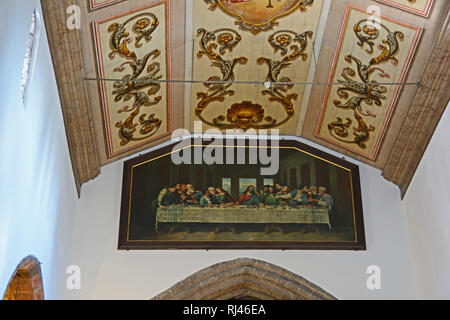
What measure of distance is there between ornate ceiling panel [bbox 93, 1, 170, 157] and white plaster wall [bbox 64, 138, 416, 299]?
921 millimetres

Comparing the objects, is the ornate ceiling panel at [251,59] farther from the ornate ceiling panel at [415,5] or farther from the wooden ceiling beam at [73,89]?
the wooden ceiling beam at [73,89]

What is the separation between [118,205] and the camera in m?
10.1

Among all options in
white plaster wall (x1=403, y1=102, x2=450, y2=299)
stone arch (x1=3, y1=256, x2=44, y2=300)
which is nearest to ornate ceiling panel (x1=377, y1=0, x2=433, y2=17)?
→ white plaster wall (x1=403, y1=102, x2=450, y2=299)

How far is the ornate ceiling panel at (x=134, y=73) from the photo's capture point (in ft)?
27.0

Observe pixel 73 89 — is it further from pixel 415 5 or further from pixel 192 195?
pixel 415 5

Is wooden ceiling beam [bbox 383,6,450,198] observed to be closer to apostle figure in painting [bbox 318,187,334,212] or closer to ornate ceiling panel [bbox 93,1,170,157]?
apostle figure in painting [bbox 318,187,334,212]

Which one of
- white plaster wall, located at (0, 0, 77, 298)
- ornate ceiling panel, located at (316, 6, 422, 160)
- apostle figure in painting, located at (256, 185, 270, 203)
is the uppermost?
ornate ceiling panel, located at (316, 6, 422, 160)

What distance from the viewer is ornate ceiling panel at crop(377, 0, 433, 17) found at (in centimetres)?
769

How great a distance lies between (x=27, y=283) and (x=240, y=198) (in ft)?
12.1

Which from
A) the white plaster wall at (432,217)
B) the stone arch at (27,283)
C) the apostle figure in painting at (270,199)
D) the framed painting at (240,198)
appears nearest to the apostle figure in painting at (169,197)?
the framed painting at (240,198)

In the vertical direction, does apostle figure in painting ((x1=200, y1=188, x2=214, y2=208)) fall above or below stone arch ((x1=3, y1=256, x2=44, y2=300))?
above

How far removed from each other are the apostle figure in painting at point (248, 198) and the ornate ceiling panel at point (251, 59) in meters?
1.05

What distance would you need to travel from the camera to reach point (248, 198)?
1033 cm
